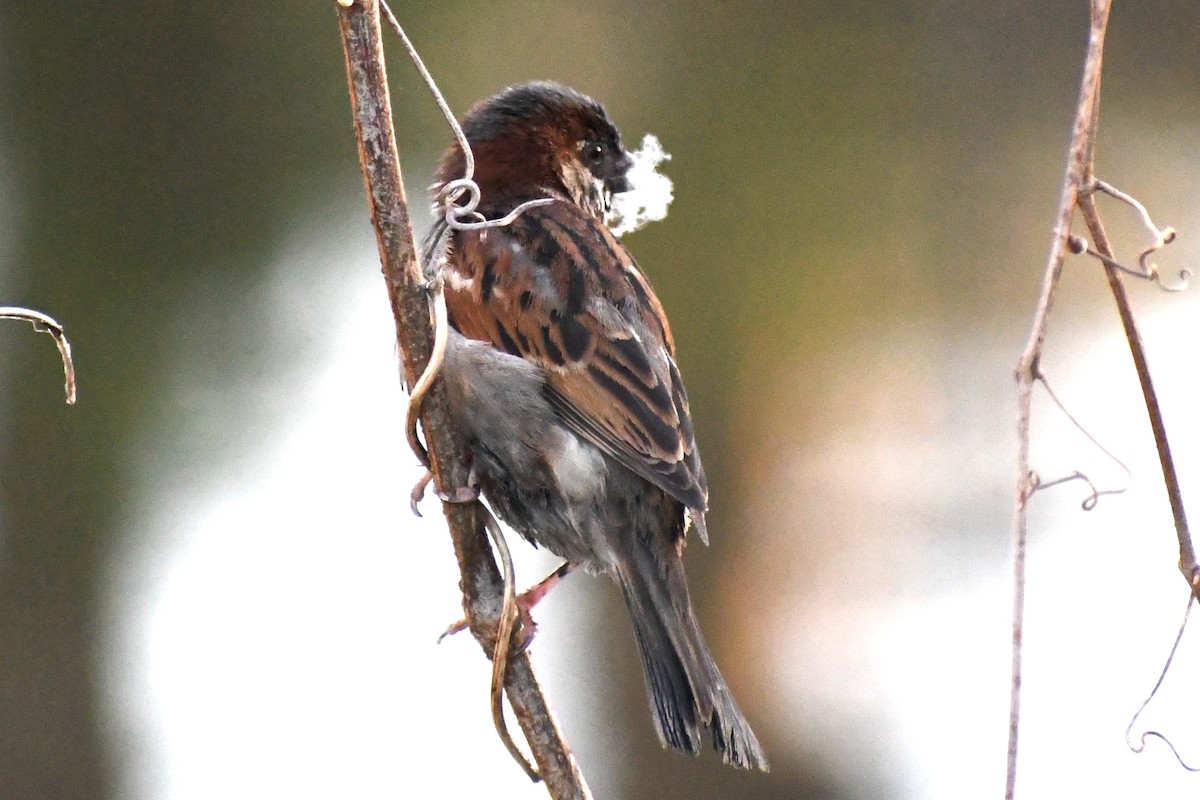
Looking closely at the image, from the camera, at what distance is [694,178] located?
187 inches

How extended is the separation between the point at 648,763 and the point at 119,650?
1.78 metres

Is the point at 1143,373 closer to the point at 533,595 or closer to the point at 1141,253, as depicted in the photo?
the point at 1141,253

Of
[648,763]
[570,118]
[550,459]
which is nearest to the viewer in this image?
[550,459]

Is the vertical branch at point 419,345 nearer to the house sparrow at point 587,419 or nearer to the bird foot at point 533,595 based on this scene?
the bird foot at point 533,595

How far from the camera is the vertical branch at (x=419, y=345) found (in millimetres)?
1550

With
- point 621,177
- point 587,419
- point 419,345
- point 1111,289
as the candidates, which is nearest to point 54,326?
point 419,345

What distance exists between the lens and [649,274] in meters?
4.60

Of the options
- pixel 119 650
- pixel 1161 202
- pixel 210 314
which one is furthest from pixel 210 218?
pixel 1161 202

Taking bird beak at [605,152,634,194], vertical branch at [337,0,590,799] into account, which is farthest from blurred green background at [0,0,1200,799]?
vertical branch at [337,0,590,799]

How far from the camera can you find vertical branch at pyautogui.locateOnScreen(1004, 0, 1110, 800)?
1451 mm

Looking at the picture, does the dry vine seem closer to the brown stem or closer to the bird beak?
the brown stem

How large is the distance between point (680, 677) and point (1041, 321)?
3.19 ft

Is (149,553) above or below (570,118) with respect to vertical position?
below

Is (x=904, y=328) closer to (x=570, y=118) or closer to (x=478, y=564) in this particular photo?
(x=570, y=118)
